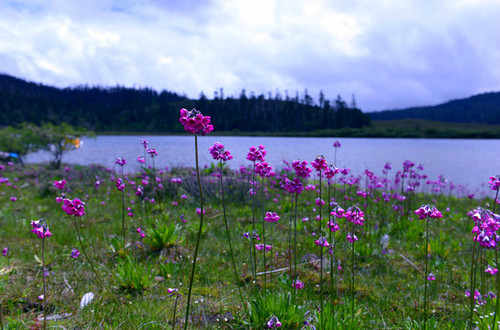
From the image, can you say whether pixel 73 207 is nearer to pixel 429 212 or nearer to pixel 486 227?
pixel 429 212

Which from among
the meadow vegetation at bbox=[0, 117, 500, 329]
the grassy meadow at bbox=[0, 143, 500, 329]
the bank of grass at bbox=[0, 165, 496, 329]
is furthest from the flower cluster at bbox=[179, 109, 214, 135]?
the bank of grass at bbox=[0, 165, 496, 329]

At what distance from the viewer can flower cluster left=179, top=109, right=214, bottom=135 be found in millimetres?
1808

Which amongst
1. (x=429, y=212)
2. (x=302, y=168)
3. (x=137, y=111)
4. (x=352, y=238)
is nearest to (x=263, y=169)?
(x=302, y=168)

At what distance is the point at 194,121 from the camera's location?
1.81 m

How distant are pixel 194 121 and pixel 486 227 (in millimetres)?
2057

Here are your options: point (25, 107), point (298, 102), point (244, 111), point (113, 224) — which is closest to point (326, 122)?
point (298, 102)

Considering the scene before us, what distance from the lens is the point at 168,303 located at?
3367mm

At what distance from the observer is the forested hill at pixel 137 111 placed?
9738 cm

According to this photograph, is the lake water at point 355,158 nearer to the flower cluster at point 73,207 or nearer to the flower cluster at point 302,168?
the flower cluster at point 302,168

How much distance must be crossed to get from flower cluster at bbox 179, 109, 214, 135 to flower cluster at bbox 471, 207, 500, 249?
1795 millimetres

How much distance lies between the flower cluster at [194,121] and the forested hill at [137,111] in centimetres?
7532

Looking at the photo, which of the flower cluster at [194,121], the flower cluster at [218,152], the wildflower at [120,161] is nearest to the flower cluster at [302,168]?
the flower cluster at [218,152]

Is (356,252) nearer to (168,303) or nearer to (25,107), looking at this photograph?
(168,303)

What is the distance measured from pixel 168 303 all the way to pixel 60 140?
58.9 ft
